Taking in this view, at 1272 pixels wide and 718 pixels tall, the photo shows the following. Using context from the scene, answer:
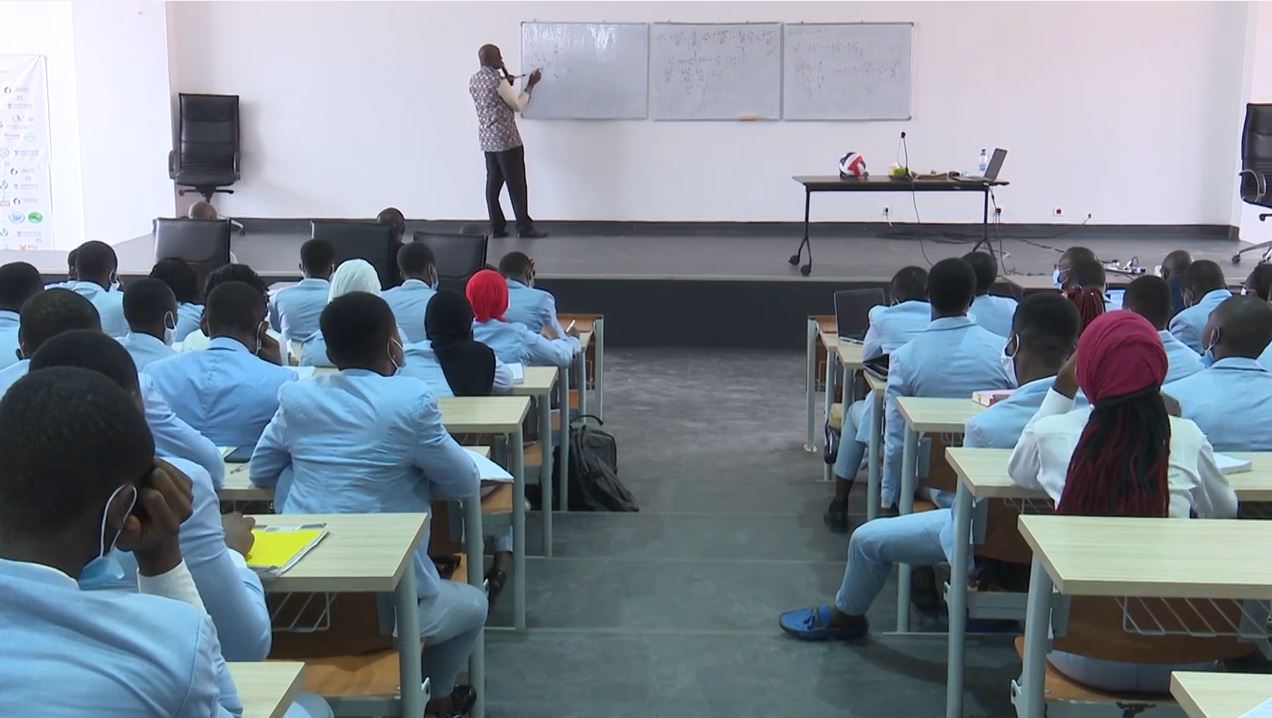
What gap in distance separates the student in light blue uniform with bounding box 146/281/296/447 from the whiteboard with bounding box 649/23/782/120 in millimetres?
7290

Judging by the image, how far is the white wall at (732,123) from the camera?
9.82 metres

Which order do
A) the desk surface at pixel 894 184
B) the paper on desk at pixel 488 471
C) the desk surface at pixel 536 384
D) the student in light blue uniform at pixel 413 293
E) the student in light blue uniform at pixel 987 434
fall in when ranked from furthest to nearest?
the desk surface at pixel 894 184 → the student in light blue uniform at pixel 413 293 → the desk surface at pixel 536 384 → the student in light blue uniform at pixel 987 434 → the paper on desk at pixel 488 471

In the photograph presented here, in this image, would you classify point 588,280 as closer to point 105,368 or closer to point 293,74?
point 293,74

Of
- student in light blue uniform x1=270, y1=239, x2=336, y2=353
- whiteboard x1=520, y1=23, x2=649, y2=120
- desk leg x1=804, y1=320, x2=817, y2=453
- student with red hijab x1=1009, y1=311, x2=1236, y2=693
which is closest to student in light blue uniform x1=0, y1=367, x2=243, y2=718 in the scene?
student with red hijab x1=1009, y1=311, x2=1236, y2=693

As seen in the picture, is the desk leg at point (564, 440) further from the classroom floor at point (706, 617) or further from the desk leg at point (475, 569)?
the desk leg at point (475, 569)

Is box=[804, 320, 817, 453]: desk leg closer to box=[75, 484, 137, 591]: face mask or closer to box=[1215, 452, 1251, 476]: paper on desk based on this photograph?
box=[1215, 452, 1251, 476]: paper on desk

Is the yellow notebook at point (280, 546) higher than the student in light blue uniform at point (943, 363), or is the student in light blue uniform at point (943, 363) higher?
the student in light blue uniform at point (943, 363)

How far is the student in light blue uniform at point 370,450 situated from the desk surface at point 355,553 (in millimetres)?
287

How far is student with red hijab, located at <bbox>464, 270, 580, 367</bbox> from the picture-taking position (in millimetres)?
4387

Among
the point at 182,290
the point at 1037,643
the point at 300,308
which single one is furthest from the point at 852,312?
the point at 1037,643

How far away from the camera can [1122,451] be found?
89.7 inches

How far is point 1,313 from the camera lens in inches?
154

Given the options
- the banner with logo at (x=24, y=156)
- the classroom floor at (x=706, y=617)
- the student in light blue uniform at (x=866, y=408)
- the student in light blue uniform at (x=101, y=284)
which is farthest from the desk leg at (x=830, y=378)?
the banner with logo at (x=24, y=156)

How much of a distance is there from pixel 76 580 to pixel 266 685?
452mm
